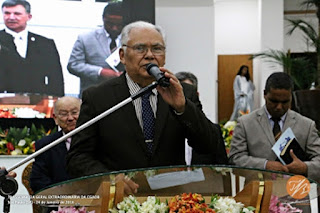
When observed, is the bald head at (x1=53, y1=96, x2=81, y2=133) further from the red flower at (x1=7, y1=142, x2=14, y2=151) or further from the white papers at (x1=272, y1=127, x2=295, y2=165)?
the red flower at (x1=7, y1=142, x2=14, y2=151)

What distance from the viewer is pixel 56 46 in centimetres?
829

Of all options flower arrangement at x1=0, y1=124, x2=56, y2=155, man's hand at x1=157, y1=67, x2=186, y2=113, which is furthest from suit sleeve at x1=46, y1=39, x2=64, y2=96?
man's hand at x1=157, y1=67, x2=186, y2=113

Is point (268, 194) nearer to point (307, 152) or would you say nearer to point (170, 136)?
point (170, 136)

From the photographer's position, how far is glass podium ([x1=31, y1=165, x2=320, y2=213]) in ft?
4.92

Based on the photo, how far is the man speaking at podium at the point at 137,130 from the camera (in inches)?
88.2

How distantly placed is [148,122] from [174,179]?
2.78ft

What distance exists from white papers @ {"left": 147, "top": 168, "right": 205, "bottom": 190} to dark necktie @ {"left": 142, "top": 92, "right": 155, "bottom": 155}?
2.53 ft

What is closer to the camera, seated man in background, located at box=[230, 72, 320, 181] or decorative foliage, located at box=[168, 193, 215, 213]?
decorative foliage, located at box=[168, 193, 215, 213]

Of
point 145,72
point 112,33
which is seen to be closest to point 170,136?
point 145,72

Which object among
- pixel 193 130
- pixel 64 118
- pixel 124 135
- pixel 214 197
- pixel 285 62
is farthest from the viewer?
pixel 285 62

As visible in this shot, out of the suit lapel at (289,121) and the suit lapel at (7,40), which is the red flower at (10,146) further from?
the suit lapel at (7,40)

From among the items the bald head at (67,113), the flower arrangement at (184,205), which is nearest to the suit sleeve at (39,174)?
the bald head at (67,113)

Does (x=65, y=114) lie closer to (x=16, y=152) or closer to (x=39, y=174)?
(x=39, y=174)

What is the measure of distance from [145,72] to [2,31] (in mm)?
6284
